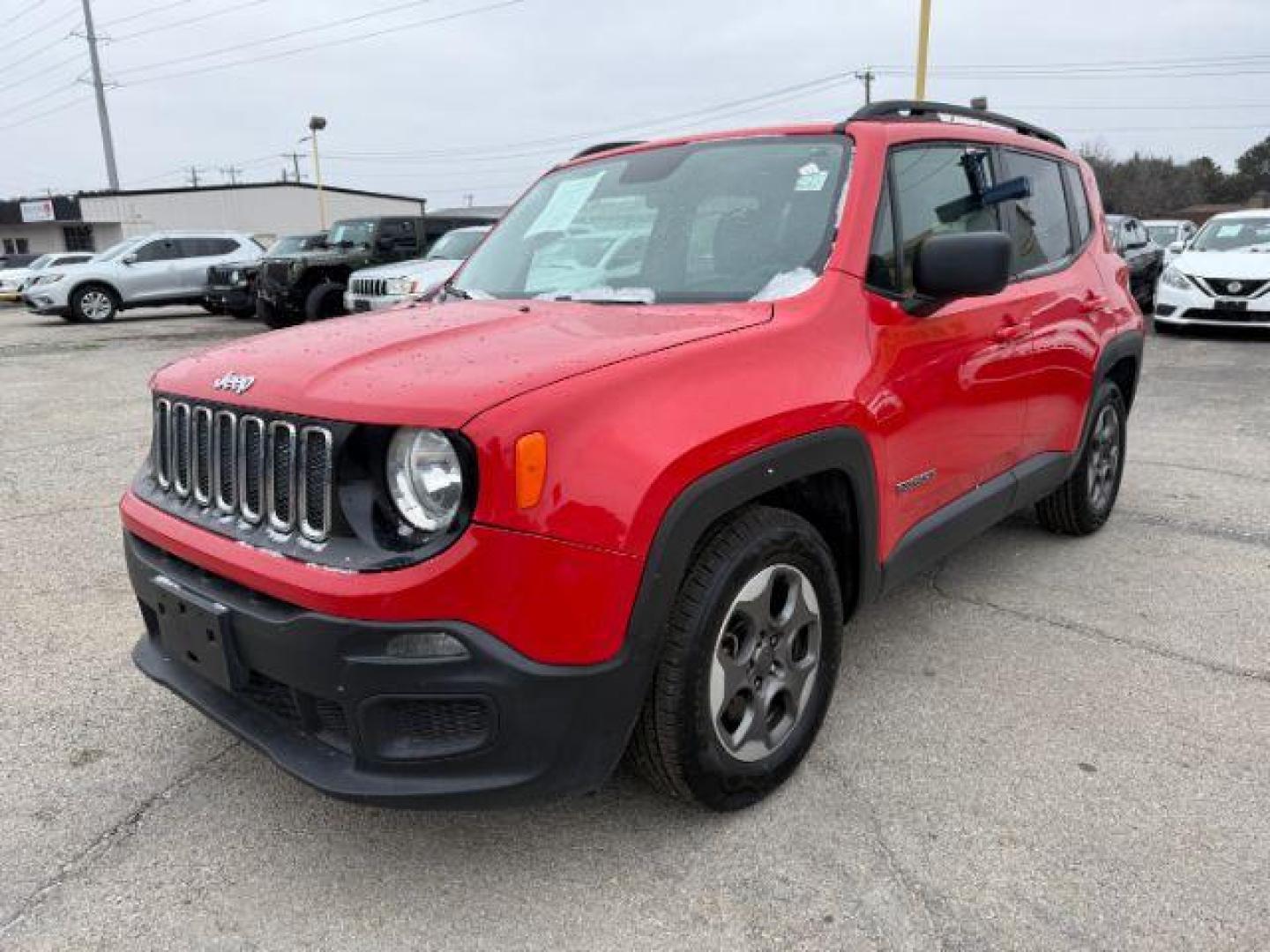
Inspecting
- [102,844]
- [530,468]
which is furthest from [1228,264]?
[102,844]

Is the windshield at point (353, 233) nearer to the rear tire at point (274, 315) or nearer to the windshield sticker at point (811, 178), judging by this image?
the rear tire at point (274, 315)

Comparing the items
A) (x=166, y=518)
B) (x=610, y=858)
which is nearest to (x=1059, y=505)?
(x=610, y=858)

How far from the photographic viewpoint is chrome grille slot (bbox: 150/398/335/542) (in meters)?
2.02

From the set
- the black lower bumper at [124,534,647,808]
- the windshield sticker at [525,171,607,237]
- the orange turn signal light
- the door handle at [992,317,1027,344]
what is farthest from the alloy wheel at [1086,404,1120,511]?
the orange turn signal light

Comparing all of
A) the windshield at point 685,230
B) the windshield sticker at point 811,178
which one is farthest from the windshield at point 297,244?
the windshield sticker at point 811,178

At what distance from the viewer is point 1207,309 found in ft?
37.2

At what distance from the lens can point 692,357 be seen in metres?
2.18

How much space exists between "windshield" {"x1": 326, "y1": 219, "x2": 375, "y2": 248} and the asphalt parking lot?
11037 millimetres

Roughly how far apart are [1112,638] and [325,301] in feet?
39.3

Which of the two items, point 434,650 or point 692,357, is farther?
point 692,357

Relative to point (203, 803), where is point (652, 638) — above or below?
above

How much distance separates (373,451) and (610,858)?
115 centimetres

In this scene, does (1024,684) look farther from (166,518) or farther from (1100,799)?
(166,518)

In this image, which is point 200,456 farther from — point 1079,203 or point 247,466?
point 1079,203
